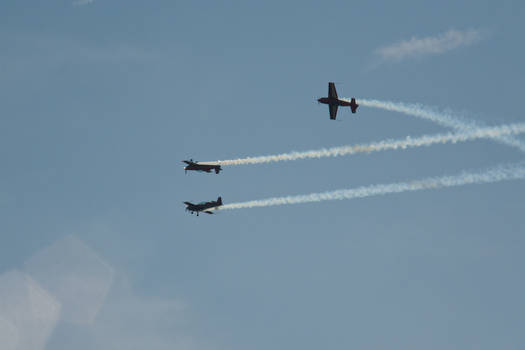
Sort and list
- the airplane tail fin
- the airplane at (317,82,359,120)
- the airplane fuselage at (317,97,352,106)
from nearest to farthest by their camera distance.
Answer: the airplane tail fin, the airplane fuselage at (317,97,352,106), the airplane at (317,82,359,120)

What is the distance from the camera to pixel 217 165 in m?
140

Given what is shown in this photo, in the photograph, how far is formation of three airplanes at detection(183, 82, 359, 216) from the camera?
13462 centimetres

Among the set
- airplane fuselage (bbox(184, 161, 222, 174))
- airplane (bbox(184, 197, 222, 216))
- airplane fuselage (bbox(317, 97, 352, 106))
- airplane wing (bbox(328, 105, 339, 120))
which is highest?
airplane fuselage (bbox(317, 97, 352, 106))

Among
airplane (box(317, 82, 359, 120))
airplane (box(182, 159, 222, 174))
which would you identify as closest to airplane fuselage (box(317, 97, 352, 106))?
airplane (box(317, 82, 359, 120))

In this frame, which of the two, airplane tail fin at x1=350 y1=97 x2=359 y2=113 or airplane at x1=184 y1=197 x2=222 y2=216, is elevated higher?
airplane tail fin at x1=350 y1=97 x2=359 y2=113

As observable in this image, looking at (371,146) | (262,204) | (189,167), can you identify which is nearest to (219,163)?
(189,167)

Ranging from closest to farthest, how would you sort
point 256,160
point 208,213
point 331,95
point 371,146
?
point 371,146 → point 256,160 → point 331,95 → point 208,213

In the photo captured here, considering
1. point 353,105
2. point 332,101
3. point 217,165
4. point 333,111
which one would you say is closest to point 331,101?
point 332,101

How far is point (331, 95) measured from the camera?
135250 millimetres

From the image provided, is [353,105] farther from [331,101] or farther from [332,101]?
[331,101]

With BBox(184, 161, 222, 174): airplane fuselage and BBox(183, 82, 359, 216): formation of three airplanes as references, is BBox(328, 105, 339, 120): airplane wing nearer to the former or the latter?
BBox(183, 82, 359, 216): formation of three airplanes

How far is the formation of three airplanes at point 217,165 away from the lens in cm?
13462

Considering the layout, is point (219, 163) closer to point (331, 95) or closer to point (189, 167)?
A: point (189, 167)

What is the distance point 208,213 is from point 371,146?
39.6m
